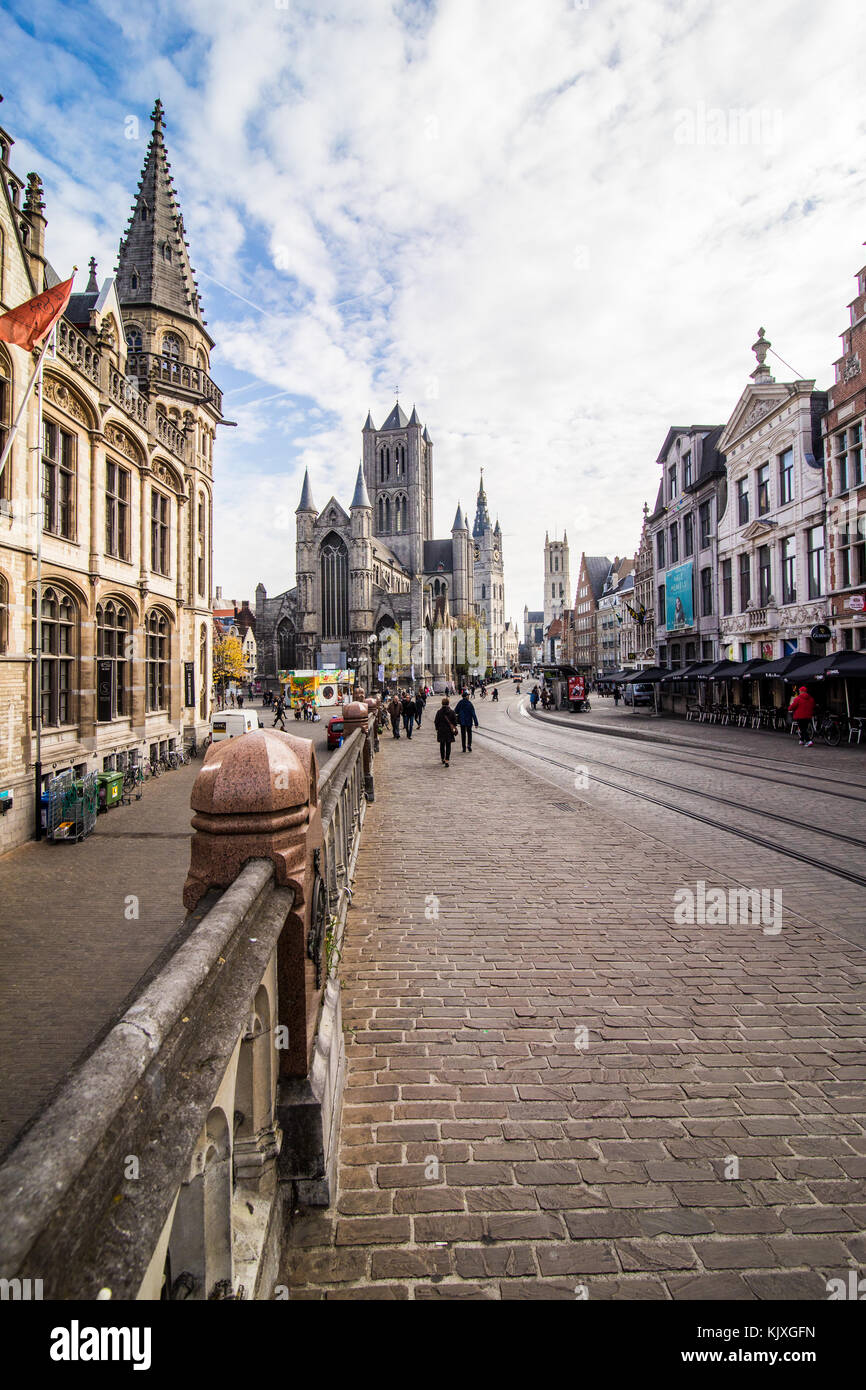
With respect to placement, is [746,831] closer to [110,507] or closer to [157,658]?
[110,507]

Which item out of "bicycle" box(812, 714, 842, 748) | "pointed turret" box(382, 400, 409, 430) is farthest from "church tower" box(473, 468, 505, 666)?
"bicycle" box(812, 714, 842, 748)

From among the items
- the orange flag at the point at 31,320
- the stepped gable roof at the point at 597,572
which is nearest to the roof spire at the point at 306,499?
the stepped gable roof at the point at 597,572

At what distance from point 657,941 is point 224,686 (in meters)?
69.2

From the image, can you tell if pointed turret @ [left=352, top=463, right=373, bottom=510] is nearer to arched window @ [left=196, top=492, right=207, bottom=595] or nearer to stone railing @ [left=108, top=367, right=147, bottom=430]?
arched window @ [left=196, top=492, right=207, bottom=595]

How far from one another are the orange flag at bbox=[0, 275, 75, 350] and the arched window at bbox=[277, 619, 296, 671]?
73.5m

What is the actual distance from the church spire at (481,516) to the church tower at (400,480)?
4844 centimetres

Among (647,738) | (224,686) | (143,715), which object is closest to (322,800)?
(143,715)

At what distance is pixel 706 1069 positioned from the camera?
353cm

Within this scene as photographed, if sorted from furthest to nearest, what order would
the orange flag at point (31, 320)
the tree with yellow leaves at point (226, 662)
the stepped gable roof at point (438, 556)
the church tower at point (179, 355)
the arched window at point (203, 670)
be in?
1. the stepped gable roof at point (438, 556)
2. the tree with yellow leaves at point (226, 662)
3. the arched window at point (203, 670)
4. the church tower at point (179, 355)
5. the orange flag at point (31, 320)

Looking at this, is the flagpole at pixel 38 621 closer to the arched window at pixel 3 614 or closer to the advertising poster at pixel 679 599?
the arched window at pixel 3 614

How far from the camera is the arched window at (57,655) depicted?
13.3 m

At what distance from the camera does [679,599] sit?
1480 inches

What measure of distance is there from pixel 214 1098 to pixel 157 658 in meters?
20.3
